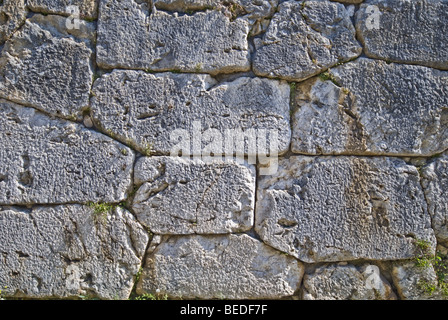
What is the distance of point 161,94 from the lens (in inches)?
99.3

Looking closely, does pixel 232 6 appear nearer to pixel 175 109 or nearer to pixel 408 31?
pixel 175 109

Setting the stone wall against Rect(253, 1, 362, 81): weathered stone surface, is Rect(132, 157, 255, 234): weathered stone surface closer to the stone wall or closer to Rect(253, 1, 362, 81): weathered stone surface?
the stone wall

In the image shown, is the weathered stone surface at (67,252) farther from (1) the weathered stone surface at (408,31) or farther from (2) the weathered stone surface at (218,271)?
(1) the weathered stone surface at (408,31)

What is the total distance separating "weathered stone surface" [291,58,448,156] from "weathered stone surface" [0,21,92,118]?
159 centimetres

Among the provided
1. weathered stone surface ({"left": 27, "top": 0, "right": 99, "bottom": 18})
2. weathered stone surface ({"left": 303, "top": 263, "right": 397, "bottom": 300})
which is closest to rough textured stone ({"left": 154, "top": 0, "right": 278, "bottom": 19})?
weathered stone surface ({"left": 27, "top": 0, "right": 99, "bottom": 18})

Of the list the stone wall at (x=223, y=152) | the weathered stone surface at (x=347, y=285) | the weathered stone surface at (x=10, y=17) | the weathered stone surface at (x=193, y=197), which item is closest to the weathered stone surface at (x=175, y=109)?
the stone wall at (x=223, y=152)

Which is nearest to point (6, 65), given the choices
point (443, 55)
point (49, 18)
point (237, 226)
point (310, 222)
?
point (49, 18)

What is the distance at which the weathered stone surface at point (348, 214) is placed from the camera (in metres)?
2.49

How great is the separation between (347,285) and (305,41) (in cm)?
175

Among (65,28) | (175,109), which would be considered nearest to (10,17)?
(65,28)

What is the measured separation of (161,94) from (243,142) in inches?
26.4

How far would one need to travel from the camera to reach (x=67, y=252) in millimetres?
2490

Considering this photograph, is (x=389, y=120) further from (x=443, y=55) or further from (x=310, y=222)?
(x=310, y=222)

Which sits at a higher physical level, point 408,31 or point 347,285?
point 408,31
